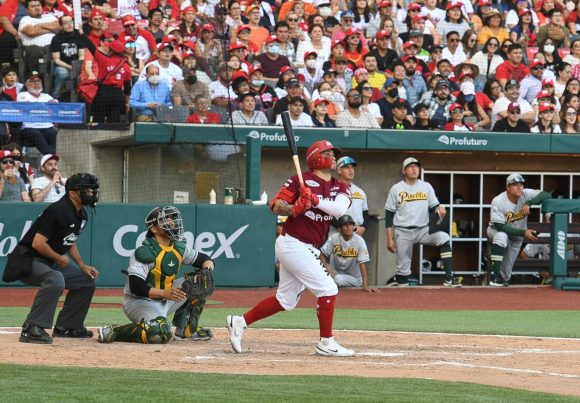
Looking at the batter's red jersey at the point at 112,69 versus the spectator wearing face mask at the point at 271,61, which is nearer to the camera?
the batter's red jersey at the point at 112,69

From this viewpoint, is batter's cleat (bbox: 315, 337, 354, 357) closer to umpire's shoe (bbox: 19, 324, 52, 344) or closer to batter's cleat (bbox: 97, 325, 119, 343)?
batter's cleat (bbox: 97, 325, 119, 343)

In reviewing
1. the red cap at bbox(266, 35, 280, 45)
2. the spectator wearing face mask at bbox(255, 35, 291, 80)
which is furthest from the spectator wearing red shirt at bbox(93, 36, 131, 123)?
the red cap at bbox(266, 35, 280, 45)

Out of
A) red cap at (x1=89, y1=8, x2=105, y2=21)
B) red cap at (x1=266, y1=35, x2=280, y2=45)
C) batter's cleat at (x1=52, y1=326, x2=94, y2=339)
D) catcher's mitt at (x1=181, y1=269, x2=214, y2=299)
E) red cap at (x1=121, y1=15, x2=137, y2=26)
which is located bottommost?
batter's cleat at (x1=52, y1=326, x2=94, y2=339)

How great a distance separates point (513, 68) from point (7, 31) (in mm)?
8634

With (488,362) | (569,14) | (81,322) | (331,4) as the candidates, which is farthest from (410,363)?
(569,14)

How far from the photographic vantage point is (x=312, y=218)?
9.13m

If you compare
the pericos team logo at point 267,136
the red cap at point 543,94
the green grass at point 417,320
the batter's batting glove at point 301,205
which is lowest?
the green grass at point 417,320

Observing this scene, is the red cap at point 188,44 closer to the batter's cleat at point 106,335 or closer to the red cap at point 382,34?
the red cap at point 382,34

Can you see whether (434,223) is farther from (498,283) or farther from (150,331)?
(150,331)

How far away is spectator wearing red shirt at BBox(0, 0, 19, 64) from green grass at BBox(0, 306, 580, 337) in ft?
17.5

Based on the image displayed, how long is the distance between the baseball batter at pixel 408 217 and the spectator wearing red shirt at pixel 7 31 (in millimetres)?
5932

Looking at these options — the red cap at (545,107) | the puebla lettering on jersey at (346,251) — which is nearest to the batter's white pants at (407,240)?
the puebla lettering on jersey at (346,251)

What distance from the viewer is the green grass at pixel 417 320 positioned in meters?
11.6

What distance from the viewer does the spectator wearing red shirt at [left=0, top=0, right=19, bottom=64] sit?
55.8 ft
